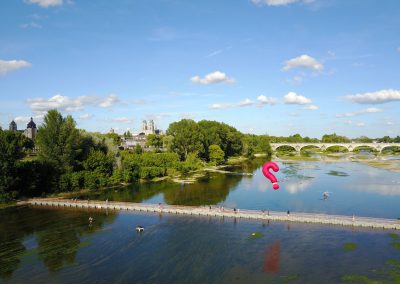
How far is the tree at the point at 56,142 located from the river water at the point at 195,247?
50.6 feet

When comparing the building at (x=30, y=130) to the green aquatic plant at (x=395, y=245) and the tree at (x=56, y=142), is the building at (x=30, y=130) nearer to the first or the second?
the tree at (x=56, y=142)

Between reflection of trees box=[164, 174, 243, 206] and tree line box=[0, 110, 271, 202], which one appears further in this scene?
reflection of trees box=[164, 174, 243, 206]

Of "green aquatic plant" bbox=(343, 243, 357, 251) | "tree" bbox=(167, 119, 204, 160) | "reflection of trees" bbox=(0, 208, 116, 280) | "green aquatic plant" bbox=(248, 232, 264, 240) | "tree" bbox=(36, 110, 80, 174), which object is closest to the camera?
"reflection of trees" bbox=(0, 208, 116, 280)

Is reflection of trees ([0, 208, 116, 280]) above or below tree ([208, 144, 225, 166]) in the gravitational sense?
below

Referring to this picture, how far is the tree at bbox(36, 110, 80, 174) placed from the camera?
3019 inches

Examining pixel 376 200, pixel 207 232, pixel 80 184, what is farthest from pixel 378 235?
pixel 80 184

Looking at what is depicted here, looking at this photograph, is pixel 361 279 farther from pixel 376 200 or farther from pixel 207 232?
pixel 376 200

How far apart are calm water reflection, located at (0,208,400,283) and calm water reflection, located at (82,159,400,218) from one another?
564 inches

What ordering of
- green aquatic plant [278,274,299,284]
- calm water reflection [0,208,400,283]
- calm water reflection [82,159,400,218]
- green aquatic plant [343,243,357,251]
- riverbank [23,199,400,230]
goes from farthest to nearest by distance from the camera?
calm water reflection [82,159,400,218]
riverbank [23,199,400,230]
green aquatic plant [343,243,357,251]
calm water reflection [0,208,400,283]
green aquatic plant [278,274,299,284]

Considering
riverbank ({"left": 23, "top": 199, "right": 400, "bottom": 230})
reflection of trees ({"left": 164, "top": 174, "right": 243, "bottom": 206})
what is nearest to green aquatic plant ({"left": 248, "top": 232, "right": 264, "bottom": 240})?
riverbank ({"left": 23, "top": 199, "right": 400, "bottom": 230})

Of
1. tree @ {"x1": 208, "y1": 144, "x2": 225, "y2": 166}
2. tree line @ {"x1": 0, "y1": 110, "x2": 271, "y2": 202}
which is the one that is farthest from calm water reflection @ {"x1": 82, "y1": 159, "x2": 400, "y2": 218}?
tree @ {"x1": 208, "y1": 144, "x2": 225, "y2": 166}

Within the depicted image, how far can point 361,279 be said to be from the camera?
33.8 m

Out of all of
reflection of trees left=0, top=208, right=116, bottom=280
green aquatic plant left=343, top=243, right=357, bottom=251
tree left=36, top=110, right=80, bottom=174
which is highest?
tree left=36, top=110, right=80, bottom=174

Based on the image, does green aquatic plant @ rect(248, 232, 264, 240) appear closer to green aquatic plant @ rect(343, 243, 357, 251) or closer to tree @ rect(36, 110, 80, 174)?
green aquatic plant @ rect(343, 243, 357, 251)
